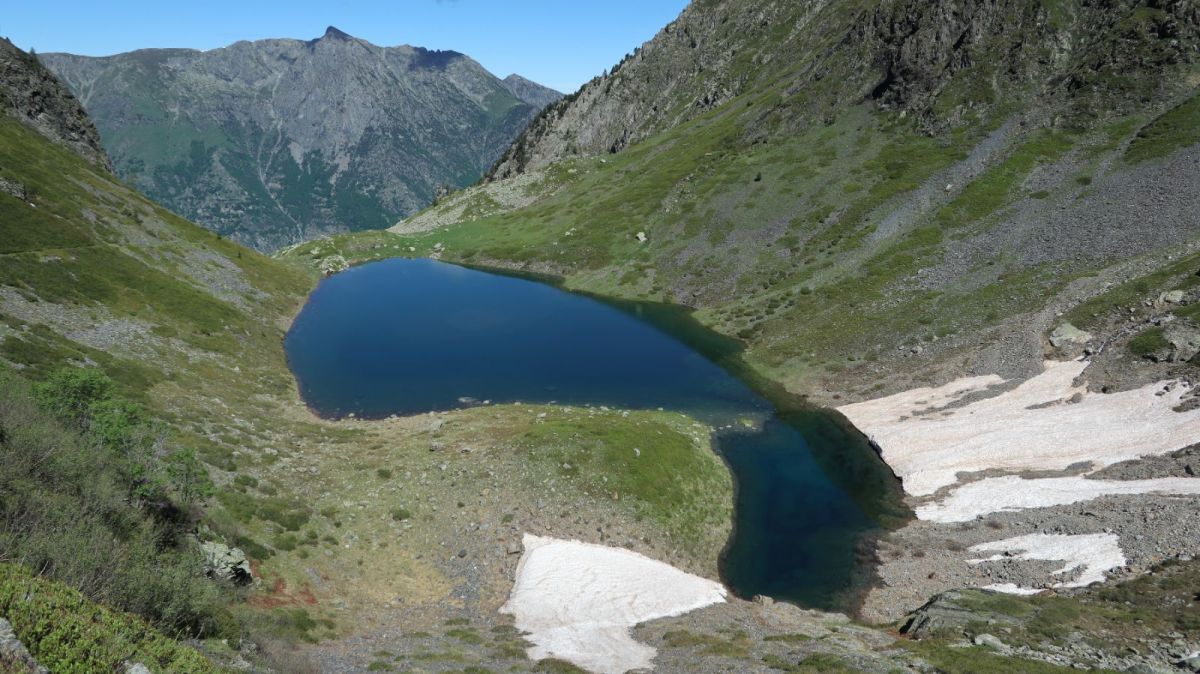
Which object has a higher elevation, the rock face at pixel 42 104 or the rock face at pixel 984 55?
the rock face at pixel 984 55

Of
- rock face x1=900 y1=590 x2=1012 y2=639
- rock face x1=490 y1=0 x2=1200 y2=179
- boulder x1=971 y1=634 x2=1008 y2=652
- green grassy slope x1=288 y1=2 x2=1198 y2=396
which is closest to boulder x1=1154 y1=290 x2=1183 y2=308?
green grassy slope x1=288 y1=2 x2=1198 y2=396

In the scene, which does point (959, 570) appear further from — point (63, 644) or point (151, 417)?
point (151, 417)

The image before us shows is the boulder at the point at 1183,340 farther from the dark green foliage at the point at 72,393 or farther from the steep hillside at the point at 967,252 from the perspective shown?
the dark green foliage at the point at 72,393

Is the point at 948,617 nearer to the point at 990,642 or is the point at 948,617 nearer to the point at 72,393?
the point at 990,642

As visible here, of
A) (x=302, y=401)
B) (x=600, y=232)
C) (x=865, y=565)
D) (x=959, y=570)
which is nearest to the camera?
(x=959, y=570)

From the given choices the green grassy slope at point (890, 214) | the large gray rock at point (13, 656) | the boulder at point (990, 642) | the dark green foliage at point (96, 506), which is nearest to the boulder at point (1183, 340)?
the green grassy slope at point (890, 214)

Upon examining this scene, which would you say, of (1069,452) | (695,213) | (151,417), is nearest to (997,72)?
(695,213)

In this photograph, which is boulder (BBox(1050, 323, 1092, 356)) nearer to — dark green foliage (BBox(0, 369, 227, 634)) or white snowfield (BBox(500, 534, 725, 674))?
white snowfield (BBox(500, 534, 725, 674))
